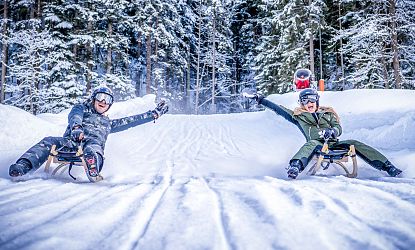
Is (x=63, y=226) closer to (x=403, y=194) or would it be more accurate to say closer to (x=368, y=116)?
(x=403, y=194)

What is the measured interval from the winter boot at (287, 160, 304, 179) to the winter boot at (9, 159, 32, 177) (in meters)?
2.86

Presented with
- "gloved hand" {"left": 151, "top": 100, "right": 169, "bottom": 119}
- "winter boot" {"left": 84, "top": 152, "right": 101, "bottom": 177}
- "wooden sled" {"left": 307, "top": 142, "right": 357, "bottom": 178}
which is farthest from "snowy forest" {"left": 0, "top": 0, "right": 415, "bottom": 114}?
"winter boot" {"left": 84, "top": 152, "right": 101, "bottom": 177}

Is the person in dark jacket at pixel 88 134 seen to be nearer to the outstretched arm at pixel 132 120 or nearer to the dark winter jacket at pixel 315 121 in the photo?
the outstretched arm at pixel 132 120

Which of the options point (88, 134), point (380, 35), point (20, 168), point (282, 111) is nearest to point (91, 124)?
point (88, 134)

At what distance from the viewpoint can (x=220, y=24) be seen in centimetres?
2828

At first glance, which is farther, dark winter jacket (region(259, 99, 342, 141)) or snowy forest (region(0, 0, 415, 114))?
snowy forest (region(0, 0, 415, 114))

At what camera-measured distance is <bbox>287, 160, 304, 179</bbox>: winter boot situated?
11.0 ft

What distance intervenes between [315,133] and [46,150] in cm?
354

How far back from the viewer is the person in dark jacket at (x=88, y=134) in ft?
10.6

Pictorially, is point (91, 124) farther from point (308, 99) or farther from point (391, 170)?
point (391, 170)

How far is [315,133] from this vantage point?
4246mm

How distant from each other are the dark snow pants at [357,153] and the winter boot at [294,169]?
65 millimetres

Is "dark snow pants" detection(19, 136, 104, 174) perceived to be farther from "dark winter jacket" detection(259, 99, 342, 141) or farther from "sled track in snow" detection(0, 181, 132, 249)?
"dark winter jacket" detection(259, 99, 342, 141)

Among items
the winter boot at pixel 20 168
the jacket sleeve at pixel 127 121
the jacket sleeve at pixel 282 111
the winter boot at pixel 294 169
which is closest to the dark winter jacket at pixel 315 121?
the jacket sleeve at pixel 282 111
